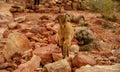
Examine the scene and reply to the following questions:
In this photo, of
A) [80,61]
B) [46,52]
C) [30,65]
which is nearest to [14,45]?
[46,52]

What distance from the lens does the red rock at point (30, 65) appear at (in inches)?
202

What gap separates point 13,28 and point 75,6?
15.2 ft

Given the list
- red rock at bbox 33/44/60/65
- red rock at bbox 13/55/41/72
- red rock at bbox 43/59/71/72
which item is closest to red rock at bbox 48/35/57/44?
red rock at bbox 33/44/60/65

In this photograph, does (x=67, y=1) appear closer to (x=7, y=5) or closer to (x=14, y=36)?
(x=7, y=5)

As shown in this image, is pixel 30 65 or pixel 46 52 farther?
pixel 46 52

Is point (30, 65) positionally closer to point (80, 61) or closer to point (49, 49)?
point (80, 61)

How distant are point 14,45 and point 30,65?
3.83ft

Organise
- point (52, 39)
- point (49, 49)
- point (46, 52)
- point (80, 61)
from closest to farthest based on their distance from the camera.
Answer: point (80, 61) < point (46, 52) < point (49, 49) < point (52, 39)

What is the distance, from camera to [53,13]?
12.0 metres

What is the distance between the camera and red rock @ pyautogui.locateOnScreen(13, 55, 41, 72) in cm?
513

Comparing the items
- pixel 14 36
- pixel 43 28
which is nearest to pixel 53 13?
pixel 43 28

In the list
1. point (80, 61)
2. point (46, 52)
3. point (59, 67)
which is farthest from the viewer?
point (46, 52)

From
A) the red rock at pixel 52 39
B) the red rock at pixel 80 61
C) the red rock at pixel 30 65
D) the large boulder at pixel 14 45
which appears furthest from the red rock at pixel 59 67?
the red rock at pixel 52 39

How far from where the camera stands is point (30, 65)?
5316mm
